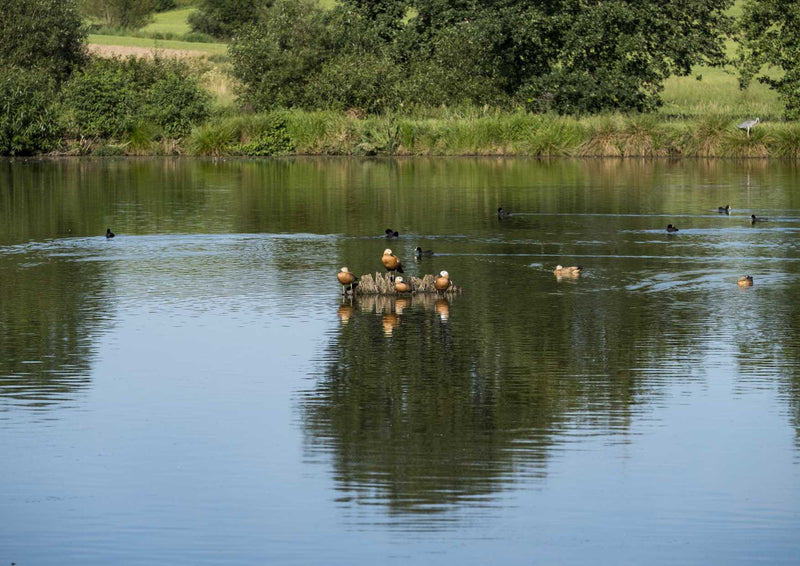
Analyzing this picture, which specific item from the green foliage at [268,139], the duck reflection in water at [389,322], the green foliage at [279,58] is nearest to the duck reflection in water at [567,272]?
the duck reflection in water at [389,322]

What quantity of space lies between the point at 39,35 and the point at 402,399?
205 ft

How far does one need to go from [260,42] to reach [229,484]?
5822 centimetres

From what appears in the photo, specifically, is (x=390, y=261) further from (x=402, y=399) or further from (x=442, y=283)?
(x=402, y=399)

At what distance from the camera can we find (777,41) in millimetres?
59688

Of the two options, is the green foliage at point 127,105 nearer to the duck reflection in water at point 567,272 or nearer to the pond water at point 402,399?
the pond water at point 402,399

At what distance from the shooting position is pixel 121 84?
66.0 meters

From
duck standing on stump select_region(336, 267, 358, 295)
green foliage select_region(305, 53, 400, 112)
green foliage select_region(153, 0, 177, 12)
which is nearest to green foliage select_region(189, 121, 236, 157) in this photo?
green foliage select_region(305, 53, 400, 112)

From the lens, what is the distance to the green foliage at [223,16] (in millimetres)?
122625

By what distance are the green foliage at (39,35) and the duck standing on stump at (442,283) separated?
52.2 meters

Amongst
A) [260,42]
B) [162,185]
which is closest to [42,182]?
[162,185]

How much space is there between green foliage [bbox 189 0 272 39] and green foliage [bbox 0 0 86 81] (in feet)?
148

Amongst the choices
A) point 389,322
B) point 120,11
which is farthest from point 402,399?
point 120,11

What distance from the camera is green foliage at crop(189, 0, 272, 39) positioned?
122625 mm

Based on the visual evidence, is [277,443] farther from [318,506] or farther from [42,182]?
[42,182]
